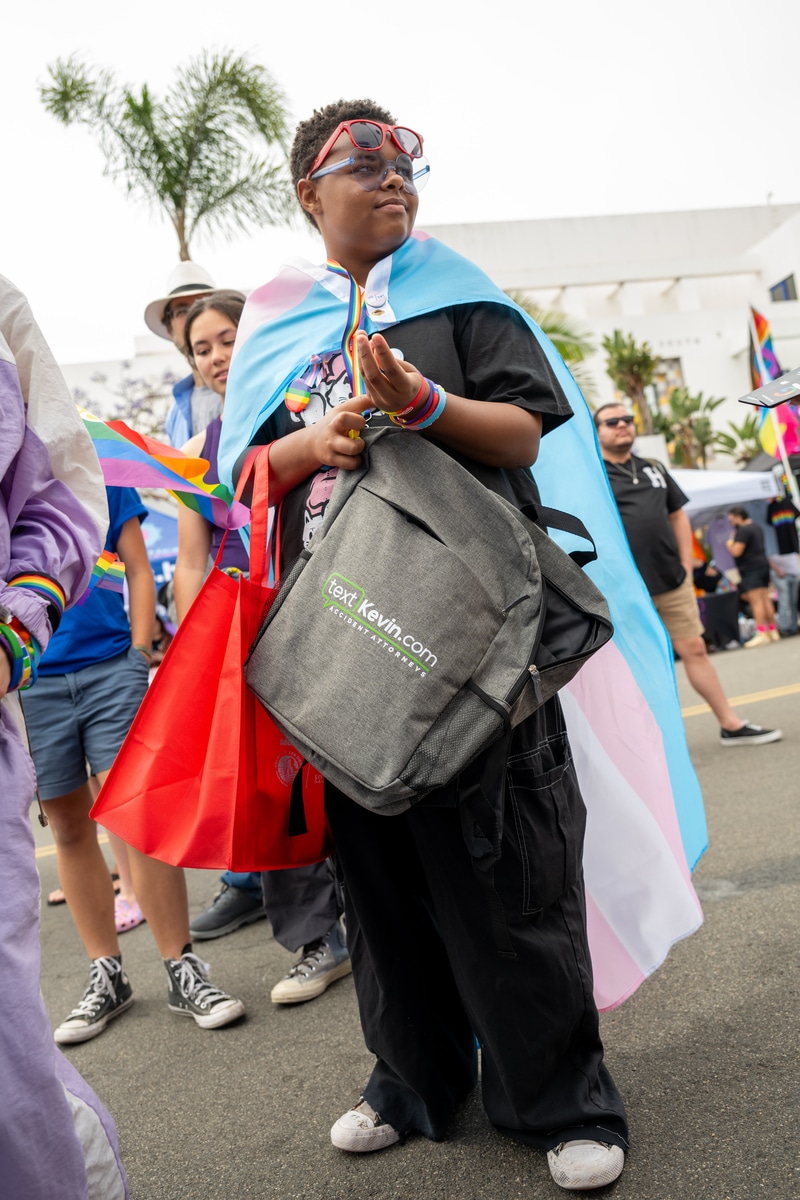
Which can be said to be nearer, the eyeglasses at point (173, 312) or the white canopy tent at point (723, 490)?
the eyeglasses at point (173, 312)

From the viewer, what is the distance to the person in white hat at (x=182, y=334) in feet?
12.8

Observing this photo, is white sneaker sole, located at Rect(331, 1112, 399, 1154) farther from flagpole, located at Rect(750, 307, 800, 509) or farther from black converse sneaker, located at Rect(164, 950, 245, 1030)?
flagpole, located at Rect(750, 307, 800, 509)

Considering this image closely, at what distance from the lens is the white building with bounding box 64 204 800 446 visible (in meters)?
41.4

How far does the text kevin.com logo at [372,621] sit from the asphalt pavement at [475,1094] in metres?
1.02

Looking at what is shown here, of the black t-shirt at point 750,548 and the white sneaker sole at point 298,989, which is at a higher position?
the white sneaker sole at point 298,989

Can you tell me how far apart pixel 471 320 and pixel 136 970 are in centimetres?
286

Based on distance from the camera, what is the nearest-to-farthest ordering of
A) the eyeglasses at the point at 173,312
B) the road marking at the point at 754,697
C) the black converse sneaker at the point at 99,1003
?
the black converse sneaker at the point at 99,1003
the eyeglasses at the point at 173,312
the road marking at the point at 754,697

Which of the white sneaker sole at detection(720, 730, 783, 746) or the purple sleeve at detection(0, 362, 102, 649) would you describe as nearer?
the purple sleeve at detection(0, 362, 102, 649)

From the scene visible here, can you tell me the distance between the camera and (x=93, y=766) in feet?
10.7

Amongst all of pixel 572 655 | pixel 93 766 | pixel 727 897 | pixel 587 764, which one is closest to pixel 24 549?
pixel 572 655

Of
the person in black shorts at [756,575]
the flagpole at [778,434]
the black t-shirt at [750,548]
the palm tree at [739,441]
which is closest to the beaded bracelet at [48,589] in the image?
the flagpole at [778,434]

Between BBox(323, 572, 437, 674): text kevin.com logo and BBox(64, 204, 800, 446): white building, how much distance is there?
38914 mm

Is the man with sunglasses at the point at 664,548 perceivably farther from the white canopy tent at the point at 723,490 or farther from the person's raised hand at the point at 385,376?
the white canopy tent at the point at 723,490

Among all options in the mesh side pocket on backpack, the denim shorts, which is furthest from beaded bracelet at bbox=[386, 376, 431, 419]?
the denim shorts
